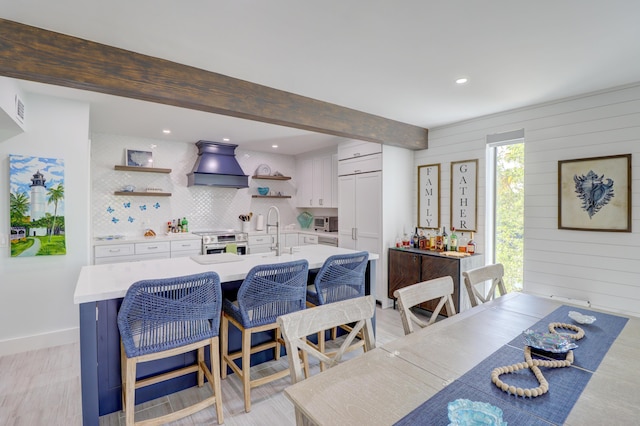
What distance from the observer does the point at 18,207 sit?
9.69 ft

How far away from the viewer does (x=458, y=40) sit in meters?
2.08

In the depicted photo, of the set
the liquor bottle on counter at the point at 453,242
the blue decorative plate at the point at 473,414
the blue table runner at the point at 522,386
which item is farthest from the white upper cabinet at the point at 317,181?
the blue decorative plate at the point at 473,414

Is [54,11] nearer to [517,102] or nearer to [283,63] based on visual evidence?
[283,63]

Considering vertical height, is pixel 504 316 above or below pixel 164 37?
below

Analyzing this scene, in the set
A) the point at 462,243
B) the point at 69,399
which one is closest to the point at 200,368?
the point at 69,399

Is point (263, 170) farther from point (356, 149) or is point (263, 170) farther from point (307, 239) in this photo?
point (356, 149)

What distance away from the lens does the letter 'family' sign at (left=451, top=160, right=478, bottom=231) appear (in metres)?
3.93

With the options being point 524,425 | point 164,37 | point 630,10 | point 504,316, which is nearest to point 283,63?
point 164,37

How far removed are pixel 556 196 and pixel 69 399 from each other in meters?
4.71

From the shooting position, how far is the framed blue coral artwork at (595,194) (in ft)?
9.34

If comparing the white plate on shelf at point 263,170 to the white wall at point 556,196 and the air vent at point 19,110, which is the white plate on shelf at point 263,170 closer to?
the air vent at point 19,110

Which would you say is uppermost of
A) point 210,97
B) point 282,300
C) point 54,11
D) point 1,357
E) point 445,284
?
point 54,11

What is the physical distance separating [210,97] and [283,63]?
2.17ft

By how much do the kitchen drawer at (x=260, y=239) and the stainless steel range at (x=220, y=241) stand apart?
→ 122mm
